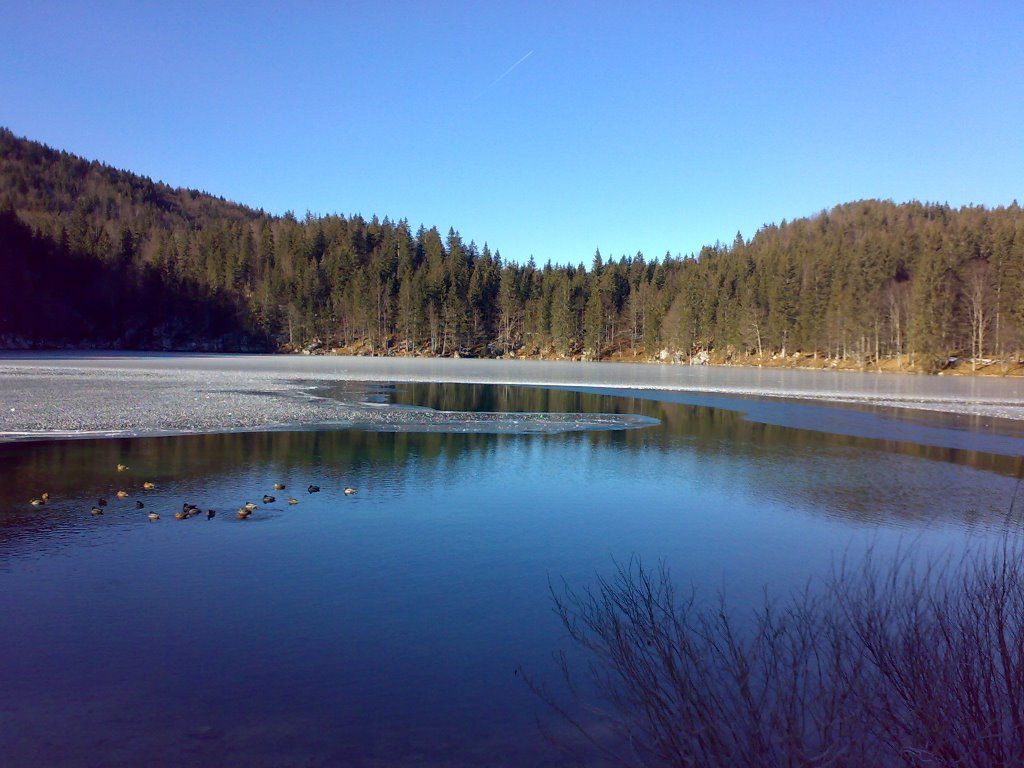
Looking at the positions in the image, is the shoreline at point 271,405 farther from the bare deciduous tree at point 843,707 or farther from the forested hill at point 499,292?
the forested hill at point 499,292

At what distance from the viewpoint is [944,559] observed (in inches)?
329

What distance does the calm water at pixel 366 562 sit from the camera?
4871 mm

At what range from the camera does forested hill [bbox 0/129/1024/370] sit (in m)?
65.6

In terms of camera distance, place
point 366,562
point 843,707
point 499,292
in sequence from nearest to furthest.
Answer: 1. point 843,707
2. point 366,562
3. point 499,292

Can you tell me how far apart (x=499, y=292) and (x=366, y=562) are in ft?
335

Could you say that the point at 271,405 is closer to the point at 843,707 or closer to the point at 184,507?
the point at 184,507

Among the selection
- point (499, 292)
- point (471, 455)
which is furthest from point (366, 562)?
point (499, 292)

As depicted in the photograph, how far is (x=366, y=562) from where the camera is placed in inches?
325

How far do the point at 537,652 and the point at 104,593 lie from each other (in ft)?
15.1

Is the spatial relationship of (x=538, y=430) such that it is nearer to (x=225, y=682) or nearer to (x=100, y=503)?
(x=100, y=503)

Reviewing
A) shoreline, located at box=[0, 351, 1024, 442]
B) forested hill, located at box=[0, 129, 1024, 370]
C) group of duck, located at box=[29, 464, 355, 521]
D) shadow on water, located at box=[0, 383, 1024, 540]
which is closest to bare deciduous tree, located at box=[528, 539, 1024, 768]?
group of duck, located at box=[29, 464, 355, 521]

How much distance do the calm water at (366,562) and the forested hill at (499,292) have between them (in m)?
55.6

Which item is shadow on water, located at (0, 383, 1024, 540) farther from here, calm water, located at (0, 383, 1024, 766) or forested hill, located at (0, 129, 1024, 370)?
forested hill, located at (0, 129, 1024, 370)

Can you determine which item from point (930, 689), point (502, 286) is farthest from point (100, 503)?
point (502, 286)
